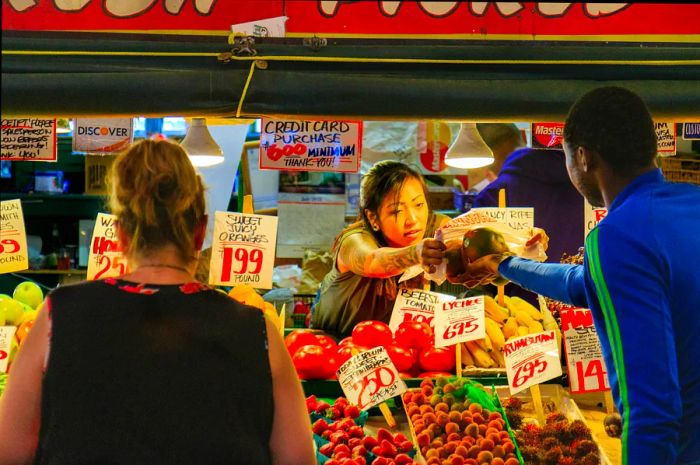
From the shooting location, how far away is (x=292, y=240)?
7.95 meters

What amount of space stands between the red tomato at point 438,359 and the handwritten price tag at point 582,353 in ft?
1.92

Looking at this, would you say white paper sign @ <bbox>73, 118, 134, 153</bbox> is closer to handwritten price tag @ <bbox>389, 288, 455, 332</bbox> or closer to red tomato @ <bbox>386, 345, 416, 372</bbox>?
handwritten price tag @ <bbox>389, 288, 455, 332</bbox>

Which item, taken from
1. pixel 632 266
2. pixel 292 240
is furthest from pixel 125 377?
pixel 292 240

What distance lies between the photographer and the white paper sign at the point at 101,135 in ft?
15.0

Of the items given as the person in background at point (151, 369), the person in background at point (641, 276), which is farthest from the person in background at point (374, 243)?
the person in background at point (151, 369)

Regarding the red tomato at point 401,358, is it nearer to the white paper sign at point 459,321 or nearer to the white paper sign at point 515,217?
the white paper sign at point 459,321

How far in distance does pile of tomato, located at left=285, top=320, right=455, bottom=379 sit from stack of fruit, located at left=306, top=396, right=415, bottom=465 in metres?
0.31

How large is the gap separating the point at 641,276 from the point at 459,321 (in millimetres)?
1610

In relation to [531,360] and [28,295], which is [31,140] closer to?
[28,295]

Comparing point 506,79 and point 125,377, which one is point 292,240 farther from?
point 125,377

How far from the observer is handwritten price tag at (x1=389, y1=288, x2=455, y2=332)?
156 inches

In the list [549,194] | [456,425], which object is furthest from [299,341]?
[549,194]

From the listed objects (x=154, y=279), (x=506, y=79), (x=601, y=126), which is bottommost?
(x=154, y=279)

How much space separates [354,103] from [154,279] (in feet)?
3.50
